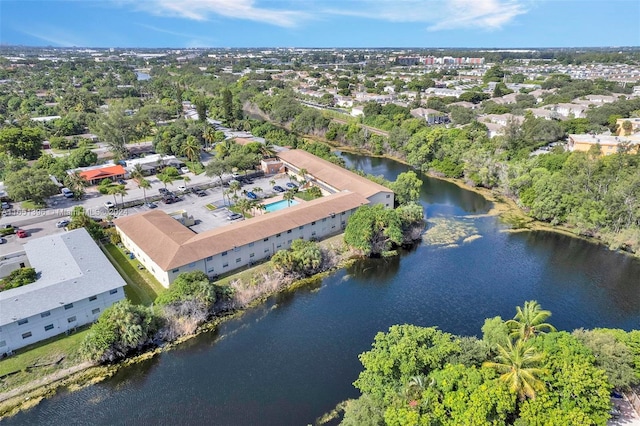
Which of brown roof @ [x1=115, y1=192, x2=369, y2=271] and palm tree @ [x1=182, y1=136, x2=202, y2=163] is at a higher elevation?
palm tree @ [x1=182, y1=136, x2=202, y2=163]

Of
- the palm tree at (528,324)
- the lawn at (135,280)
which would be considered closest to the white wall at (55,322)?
the lawn at (135,280)

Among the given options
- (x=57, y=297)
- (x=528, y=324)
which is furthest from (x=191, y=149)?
(x=528, y=324)

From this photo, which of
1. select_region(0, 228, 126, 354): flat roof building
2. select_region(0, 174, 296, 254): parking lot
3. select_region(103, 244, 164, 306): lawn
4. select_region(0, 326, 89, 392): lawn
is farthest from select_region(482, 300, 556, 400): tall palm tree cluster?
select_region(0, 174, 296, 254): parking lot

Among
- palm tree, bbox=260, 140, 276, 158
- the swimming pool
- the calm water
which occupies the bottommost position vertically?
the calm water

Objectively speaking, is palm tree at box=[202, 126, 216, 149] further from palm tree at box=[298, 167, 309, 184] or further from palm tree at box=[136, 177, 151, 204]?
Answer: palm tree at box=[298, 167, 309, 184]

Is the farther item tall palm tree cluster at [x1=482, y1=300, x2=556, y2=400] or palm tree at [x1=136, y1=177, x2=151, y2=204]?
palm tree at [x1=136, y1=177, x2=151, y2=204]

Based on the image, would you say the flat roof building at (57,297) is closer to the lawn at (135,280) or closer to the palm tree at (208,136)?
the lawn at (135,280)
